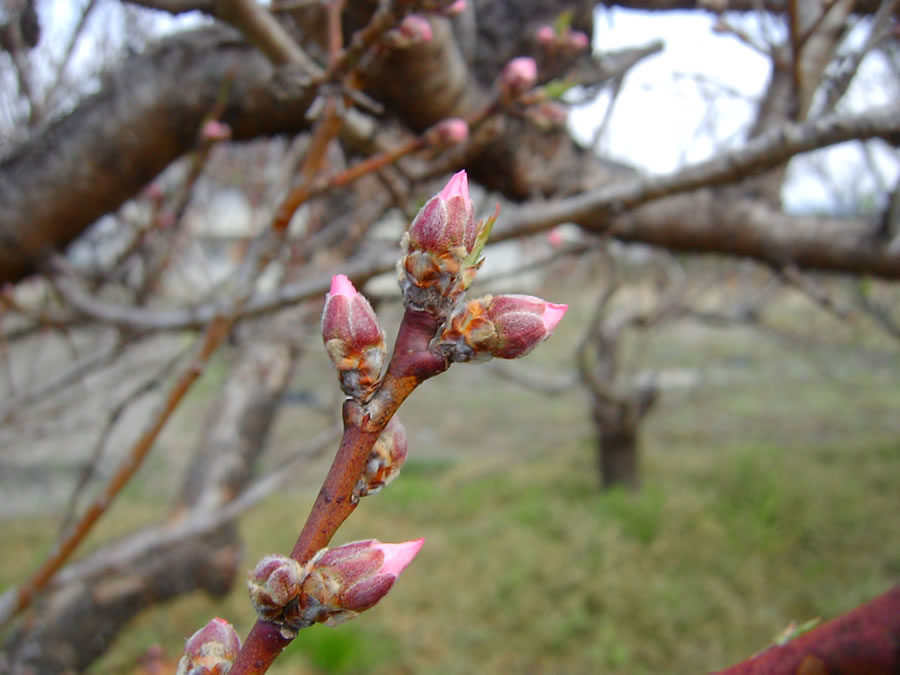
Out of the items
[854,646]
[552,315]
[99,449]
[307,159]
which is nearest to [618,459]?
[99,449]

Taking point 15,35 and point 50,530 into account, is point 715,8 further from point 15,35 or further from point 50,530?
point 50,530

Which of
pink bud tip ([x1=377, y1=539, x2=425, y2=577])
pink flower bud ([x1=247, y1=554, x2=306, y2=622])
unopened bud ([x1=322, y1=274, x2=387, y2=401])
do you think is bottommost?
pink bud tip ([x1=377, y1=539, x2=425, y2=577])

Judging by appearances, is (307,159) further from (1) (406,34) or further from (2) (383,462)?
(2) (383,462)

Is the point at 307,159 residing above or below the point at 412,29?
below

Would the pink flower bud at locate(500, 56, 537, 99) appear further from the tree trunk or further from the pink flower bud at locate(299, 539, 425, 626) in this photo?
the tree trunk

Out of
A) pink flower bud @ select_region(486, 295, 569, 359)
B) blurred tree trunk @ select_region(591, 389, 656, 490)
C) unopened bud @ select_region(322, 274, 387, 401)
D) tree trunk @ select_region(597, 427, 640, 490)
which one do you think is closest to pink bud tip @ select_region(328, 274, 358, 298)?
unopened bud @ select_region(322, 274, 387, 401)

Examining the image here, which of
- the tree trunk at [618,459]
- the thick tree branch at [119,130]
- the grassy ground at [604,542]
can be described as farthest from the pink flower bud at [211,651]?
the tree trunk at [618,459]
